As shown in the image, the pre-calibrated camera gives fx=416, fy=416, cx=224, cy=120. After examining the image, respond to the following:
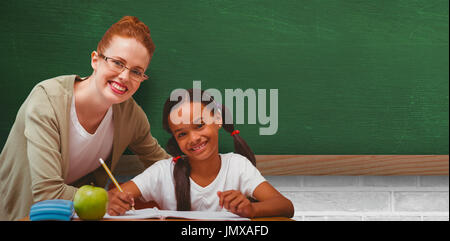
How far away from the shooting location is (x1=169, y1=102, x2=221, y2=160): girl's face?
3.45 feet

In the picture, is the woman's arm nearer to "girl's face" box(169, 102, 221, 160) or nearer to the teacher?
the teacher

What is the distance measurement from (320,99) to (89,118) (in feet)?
2.23

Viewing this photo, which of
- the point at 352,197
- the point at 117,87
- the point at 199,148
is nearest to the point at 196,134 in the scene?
the point at 199,148

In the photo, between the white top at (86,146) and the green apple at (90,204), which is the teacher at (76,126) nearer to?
the white top at (86,146)

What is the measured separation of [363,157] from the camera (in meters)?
1.28

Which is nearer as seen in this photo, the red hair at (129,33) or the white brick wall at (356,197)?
the red hair at (129,33)

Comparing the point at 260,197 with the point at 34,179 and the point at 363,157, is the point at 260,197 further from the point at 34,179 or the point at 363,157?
the point at 34,179

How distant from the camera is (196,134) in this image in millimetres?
1052

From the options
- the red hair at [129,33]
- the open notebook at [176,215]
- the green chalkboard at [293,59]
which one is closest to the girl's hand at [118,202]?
the open notebook at [176,215]

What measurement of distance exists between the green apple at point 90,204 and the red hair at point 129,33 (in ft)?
1.32

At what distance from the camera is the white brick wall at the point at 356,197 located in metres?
1.31

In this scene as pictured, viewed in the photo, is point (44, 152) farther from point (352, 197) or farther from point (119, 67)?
point (352, 197)

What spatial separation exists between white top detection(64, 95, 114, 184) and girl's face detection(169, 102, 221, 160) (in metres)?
0.20
